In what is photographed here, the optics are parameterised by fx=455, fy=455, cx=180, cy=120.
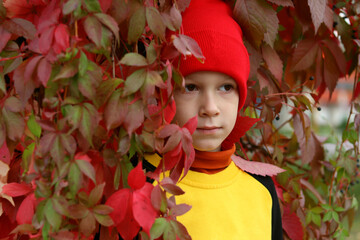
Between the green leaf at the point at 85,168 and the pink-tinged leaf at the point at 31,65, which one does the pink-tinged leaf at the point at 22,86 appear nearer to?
the pink-tinged leaf at the point at 31,65

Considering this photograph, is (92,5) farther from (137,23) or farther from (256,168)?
(256,168)

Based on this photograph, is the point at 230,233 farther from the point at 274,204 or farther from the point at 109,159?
the point at 109,159

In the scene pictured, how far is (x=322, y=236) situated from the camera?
65.2 inches

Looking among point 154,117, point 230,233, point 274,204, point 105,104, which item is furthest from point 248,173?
point 105,104

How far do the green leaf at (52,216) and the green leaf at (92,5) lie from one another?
1.05 ft

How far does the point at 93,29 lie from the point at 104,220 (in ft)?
1.05

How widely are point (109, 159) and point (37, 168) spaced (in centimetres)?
12

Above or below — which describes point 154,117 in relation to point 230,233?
above

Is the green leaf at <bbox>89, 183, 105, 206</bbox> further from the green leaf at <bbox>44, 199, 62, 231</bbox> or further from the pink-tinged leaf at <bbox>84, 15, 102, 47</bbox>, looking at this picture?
the pink-tinged leaf at <bbox>84, 15, 102, 47</bbox>

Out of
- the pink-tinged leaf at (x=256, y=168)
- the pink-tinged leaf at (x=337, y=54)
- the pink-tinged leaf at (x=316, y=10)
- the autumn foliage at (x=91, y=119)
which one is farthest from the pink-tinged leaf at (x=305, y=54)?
the autumn foliage at (x=91, y=119)

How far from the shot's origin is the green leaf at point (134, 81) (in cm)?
76

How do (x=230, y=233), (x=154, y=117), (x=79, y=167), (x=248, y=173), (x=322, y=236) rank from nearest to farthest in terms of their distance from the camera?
(x=79, y=167)
(x=154, y=117)
(x=230, y=233)
(x=248, y=173)
(x=322, y=236)

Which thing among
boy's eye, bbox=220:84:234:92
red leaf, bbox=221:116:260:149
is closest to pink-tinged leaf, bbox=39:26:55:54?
boy's eye, bbox=220:84:234:92

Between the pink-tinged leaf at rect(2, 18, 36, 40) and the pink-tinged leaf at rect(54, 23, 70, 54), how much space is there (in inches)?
7.0
